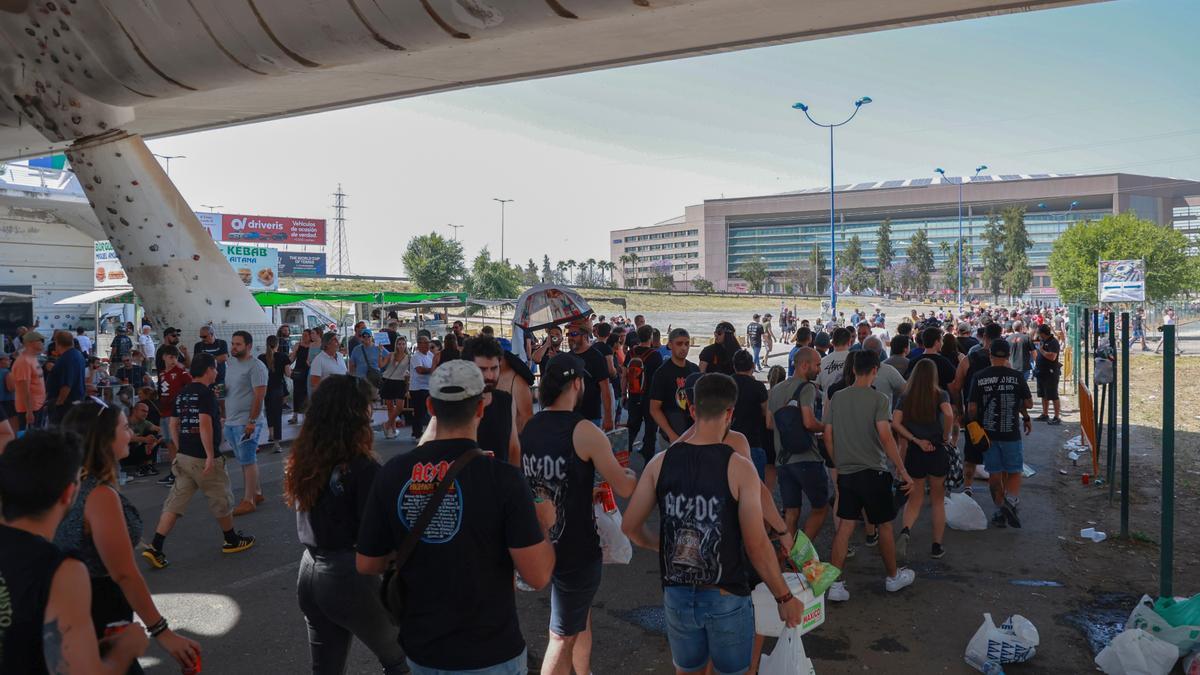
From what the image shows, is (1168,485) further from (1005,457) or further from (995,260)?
(995,260)

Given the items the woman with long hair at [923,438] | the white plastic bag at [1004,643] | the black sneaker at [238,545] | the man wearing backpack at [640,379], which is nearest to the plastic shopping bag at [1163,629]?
the white plastic bag at [1004,643]

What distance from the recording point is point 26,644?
2115 mm

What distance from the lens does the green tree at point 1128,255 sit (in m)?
48.9

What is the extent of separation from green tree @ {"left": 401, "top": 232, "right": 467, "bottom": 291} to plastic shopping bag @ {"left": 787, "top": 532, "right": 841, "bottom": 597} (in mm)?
68912

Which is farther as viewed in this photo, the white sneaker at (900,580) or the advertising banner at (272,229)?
the advertising banner at (272,229)

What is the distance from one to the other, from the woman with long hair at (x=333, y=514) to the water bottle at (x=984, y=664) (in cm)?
335

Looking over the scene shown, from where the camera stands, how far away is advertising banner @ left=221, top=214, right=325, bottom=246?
84188 millimetres

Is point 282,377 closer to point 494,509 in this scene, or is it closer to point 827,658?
point 827,658

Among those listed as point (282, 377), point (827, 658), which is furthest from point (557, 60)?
point (827, 658)

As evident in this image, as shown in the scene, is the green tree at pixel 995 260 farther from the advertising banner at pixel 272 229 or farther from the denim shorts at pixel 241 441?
the denim shorts at pixel 241 441

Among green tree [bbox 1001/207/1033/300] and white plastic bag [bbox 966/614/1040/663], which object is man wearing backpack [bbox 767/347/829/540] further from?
green tree [bbox 1001/207/1033/300]

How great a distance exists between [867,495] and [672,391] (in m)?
2.62

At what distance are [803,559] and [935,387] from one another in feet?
10.9

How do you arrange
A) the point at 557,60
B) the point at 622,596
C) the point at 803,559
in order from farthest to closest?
the point at 557,60 → the point at 622,596 → the point at 803,559
